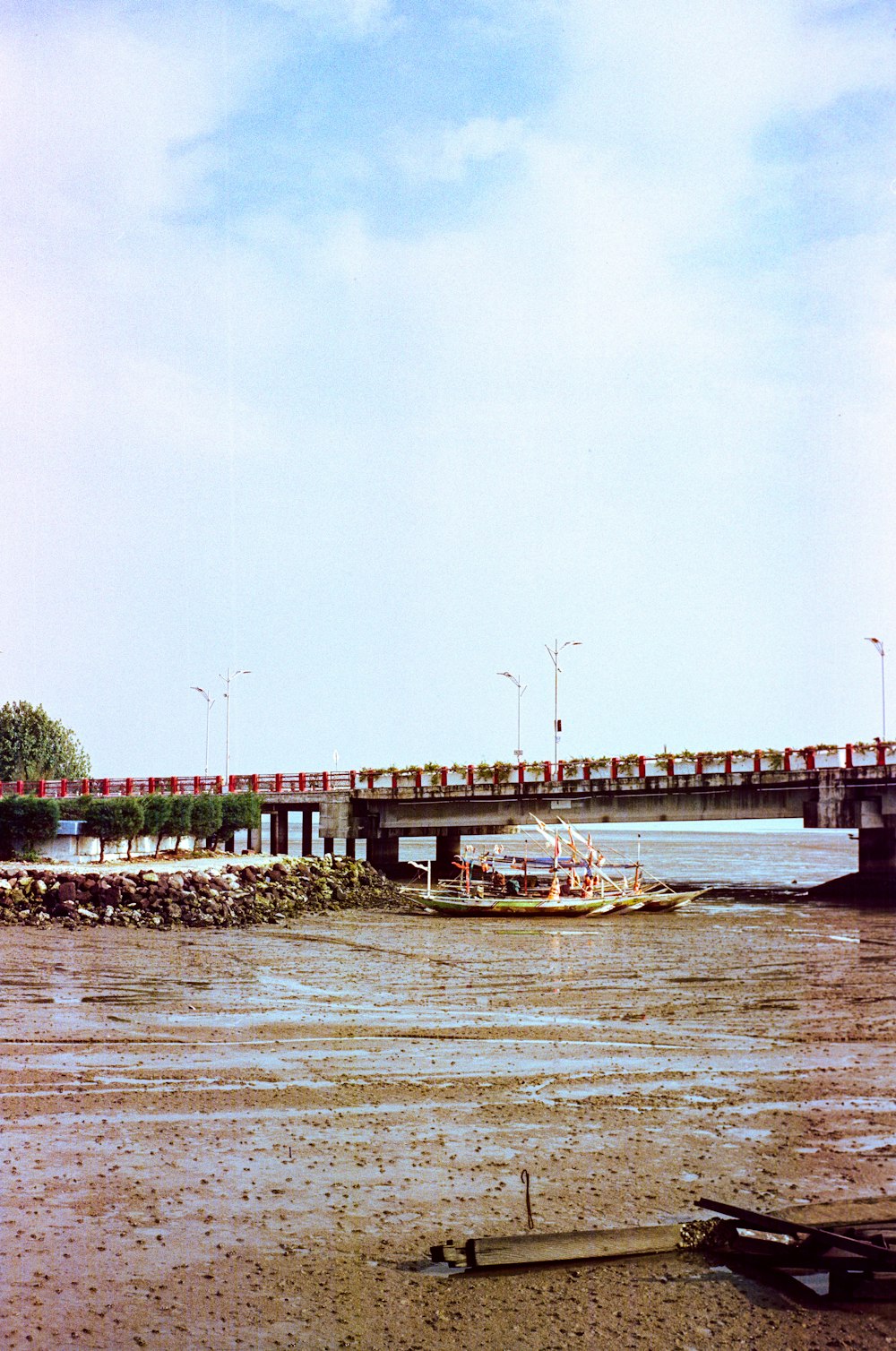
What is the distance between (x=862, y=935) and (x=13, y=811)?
3337cm

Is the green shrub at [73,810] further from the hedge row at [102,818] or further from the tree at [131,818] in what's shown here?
the tree at [131,818]

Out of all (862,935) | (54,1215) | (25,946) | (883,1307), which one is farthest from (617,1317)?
(862,935)

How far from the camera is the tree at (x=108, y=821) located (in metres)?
54.1

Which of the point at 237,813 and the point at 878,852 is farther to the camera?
the point at 237,813

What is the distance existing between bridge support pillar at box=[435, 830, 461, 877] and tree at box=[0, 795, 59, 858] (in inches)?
1036

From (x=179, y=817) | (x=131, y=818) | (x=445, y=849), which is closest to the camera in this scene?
(x=131, y=818)

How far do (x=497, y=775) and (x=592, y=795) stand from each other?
5.62m

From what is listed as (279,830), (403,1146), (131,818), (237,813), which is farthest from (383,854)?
(403,1146)

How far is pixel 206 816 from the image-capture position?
61625mm

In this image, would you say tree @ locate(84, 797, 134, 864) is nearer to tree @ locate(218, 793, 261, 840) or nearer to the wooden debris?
tree @ locate(218, 793, 261, 840)

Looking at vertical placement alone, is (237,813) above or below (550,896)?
above

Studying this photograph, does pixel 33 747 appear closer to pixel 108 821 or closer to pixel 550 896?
pixel 108 821

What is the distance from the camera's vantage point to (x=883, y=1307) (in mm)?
9492

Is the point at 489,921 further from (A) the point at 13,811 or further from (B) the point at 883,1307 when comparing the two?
(B) the point at 883,1307
